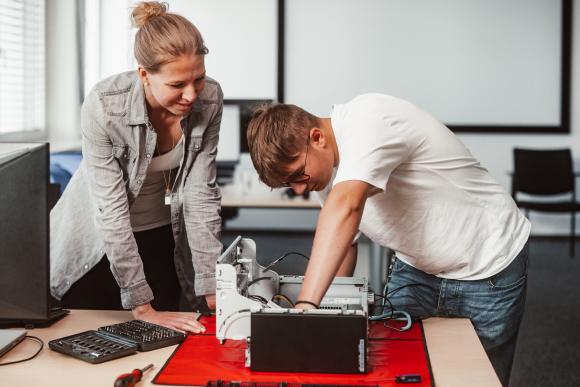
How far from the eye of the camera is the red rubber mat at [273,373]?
4.43ft

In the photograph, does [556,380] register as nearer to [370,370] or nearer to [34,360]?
[370,370]

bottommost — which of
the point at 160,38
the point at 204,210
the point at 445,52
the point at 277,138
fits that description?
the point at 204,210

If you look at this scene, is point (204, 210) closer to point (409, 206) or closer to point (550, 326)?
point (409, 206)

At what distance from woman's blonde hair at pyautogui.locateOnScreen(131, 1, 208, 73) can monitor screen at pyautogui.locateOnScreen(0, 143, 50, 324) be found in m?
0.35

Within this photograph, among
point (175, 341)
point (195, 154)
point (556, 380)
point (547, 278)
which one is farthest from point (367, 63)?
point (175, 341)

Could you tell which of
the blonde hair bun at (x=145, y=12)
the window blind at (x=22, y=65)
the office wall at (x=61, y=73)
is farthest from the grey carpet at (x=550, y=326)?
the office wall at (x=61, y=73)

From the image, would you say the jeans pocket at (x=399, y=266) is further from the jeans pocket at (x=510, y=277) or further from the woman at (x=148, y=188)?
the woman at (x=148, y=188)

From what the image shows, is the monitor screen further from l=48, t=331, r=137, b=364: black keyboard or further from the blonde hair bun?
the blonde hair bun

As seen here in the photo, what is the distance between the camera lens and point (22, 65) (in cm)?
485

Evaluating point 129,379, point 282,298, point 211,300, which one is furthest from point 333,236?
point 211,300

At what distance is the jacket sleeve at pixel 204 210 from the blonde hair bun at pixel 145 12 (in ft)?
0.88

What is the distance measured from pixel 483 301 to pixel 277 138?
683 mm

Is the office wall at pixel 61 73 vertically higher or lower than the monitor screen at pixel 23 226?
higher

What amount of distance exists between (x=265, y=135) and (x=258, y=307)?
0.36 metres
